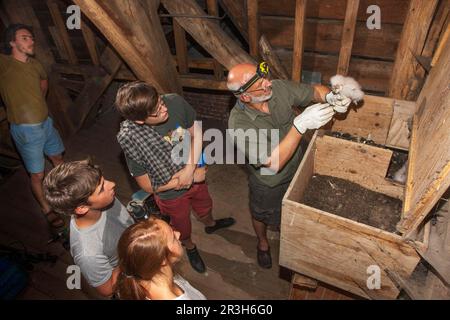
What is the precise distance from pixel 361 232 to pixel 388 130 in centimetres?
125

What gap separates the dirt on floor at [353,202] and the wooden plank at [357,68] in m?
1.34

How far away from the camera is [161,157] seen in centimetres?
258

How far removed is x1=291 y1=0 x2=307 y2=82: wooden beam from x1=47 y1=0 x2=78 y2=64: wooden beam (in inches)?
127

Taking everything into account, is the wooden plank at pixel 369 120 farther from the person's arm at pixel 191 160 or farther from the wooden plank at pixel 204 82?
the wooden plank at pixel 204 82

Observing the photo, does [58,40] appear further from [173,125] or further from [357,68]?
[357,68]

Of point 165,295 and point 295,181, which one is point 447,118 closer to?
point 295,181

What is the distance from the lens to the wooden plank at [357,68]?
3250mm

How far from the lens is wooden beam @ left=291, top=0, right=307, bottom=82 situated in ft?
9.26

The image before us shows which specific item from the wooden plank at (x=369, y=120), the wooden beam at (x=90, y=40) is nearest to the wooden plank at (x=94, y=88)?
the wooden beam at (x=90, y=40)

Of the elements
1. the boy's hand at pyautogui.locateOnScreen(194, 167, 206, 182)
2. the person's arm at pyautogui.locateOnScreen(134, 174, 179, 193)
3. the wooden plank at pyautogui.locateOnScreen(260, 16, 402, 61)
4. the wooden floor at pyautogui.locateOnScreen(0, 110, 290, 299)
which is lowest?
the wooden floor at pyautogui.locateOnScreen(0, 110, 290, 299)

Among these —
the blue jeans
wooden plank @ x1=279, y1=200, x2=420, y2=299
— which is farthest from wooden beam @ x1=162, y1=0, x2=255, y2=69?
the blue jeans

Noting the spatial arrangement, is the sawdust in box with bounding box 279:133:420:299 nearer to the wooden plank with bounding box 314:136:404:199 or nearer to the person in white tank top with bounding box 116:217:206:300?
the wooden plank with bounding box 314:136:404:199

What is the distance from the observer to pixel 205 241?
146 inches

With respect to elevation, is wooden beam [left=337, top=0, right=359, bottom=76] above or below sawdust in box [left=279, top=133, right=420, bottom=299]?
above
